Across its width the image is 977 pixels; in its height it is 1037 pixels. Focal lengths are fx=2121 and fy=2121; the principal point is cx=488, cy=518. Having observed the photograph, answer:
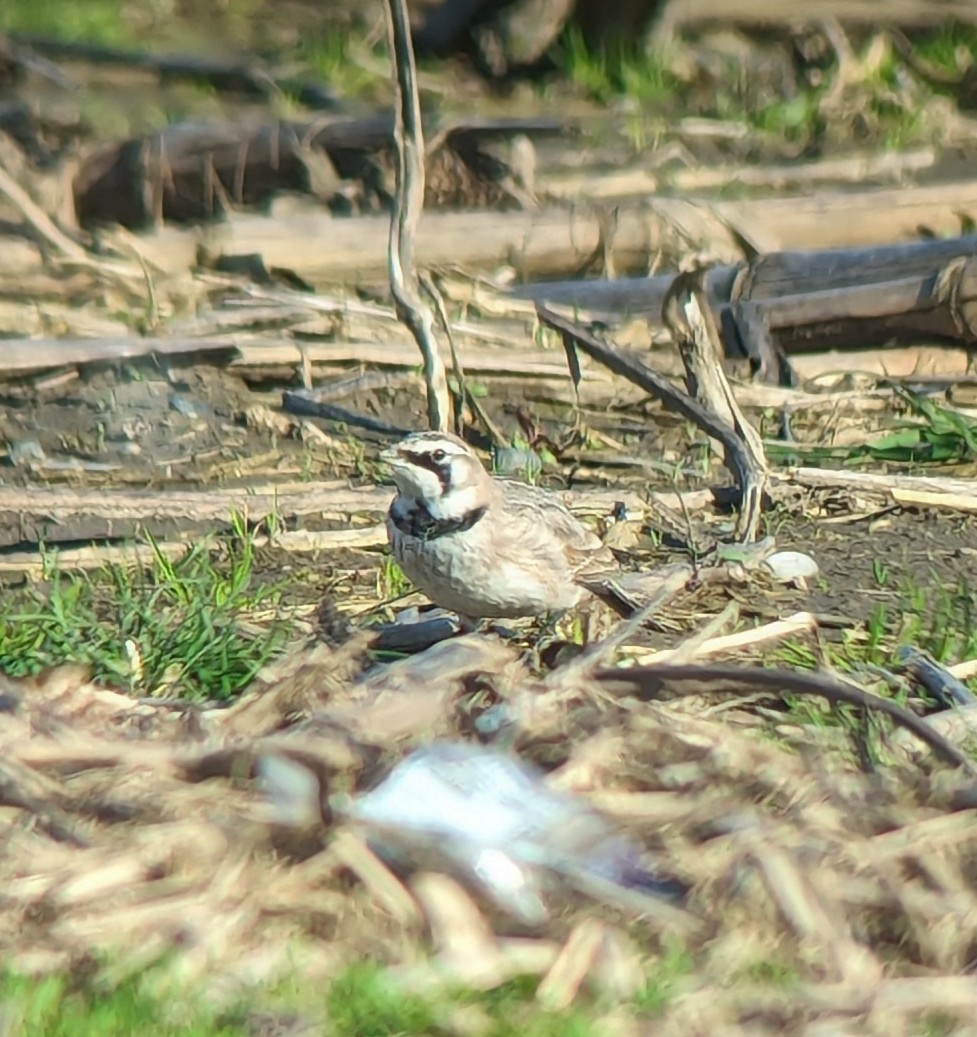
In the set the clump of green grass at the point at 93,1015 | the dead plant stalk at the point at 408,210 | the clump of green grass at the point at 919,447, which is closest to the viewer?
the clump of green grass at the point at 93,1015

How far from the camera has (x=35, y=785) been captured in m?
4.10

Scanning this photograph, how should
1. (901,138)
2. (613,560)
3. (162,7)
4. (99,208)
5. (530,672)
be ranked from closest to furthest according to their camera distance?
(530,672) → (613,560) → (99,208) → (901,138) → (162,7)

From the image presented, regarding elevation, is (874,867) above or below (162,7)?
above

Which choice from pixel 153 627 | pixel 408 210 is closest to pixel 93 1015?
pixel 153 627

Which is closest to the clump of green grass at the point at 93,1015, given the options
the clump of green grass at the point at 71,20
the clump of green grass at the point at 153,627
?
the clump of green grass at the point at 153,627

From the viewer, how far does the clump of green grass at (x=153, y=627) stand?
5.41 metres

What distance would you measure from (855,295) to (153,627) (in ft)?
11.5

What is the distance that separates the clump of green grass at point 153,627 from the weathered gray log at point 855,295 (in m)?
2.78

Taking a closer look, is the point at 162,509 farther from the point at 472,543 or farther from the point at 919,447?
the point at 919,447

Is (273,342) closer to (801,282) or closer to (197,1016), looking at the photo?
(801,282)

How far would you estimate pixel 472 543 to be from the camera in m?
5.52

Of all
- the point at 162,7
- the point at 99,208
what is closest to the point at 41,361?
the point at 99,208

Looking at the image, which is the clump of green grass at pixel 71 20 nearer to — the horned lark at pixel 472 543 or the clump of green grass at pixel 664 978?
the horned lark at pixel 472 543

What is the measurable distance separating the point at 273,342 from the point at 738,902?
182 inches
